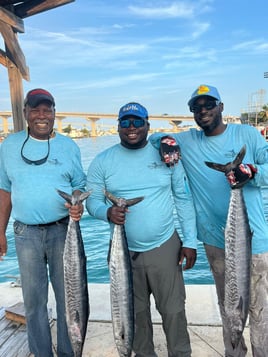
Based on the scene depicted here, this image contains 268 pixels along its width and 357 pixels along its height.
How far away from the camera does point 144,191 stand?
2.58 m

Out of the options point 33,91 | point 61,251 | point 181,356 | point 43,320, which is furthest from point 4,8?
point 181,356

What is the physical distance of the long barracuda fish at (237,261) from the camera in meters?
2.37

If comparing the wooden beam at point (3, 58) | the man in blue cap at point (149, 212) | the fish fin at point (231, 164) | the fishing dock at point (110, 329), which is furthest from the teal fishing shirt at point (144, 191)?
the wooden beam at point (3, 58)

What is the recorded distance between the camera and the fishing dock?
3.01 meters

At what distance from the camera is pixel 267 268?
2535 millimetres

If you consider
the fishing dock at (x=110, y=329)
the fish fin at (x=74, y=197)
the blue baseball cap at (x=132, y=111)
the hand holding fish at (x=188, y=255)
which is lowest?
the fishing dock at (x=110, y=329)

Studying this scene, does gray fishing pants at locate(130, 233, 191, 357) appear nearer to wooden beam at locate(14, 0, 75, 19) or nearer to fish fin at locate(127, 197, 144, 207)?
fish fin at locate(127, 197, 144, 207)

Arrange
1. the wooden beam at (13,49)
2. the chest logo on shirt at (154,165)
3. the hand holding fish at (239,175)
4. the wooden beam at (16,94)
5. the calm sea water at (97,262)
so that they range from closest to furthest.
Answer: the hand holding fish at (239,175) → the chest logo on shirt at (154,165) → the wooden beam at (13,49) → the wooden beam at (16,94) → the calm sea water at (97,262)

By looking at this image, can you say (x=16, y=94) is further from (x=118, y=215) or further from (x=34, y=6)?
(x=118, y=215)

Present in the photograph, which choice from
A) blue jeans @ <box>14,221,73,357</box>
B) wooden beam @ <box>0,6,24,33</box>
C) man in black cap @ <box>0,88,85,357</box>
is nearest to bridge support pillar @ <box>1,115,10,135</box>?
wooden beam @ <box>0,6,24,33</box>

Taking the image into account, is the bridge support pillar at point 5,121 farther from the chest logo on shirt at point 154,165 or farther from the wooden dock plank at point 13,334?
the chest logo on shirt at point 154,165

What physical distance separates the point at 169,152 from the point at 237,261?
87 cm

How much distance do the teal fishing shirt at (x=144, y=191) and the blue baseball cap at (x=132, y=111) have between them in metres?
0.25

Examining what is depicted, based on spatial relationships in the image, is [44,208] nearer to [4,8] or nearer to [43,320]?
[43,320]
